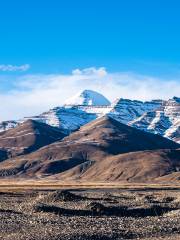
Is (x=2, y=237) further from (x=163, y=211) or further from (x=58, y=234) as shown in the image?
(x=163, y=211)

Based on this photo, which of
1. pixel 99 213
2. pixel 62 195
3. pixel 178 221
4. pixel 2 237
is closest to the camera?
pixel 2 237

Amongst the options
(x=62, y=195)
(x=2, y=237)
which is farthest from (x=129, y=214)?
(x=2, y=237)

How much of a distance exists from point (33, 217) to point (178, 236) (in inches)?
869

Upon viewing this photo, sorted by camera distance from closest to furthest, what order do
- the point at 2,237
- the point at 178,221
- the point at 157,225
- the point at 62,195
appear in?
the point at 2,237
the point at 157,225
the point at 178,221
the point at 62,195

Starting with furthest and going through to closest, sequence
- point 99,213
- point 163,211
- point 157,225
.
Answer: point 163,211 < point 99,213 < point 157,225

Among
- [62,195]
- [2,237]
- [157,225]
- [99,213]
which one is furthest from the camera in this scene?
[62,195]

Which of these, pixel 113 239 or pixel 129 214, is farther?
pixel 129 214

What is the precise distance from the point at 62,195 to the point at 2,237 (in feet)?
165

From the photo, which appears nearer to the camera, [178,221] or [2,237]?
[2,237]

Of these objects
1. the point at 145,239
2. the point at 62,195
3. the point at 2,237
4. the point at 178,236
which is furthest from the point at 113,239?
the point at 62,195

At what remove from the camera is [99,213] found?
72500mm

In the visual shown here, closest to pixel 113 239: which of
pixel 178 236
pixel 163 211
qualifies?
pixel 178 236

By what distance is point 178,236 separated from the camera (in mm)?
47844

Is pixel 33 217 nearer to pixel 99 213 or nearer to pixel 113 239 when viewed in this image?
pixel 99 213
